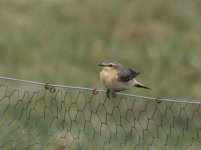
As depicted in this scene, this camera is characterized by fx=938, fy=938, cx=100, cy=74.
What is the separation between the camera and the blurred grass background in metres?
9.65

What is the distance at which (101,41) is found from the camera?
35.1ft

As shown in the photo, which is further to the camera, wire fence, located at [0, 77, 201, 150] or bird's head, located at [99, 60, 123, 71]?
wire fence, located at [0, 77, 201, 150]

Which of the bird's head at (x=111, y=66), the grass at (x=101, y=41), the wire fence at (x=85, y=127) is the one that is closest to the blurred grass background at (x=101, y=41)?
the grass at (x=101, y=41)

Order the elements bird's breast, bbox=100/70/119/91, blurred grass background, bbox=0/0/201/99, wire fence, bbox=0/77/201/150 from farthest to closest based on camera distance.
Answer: blurred grass background, bbox=0/0/201/99 < wire fence, bbox=0/77/201/150 < bird's breast, bbox=100/70/119/91

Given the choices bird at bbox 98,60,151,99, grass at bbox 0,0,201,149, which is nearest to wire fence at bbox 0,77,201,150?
bird at bbox 98,60,151,99

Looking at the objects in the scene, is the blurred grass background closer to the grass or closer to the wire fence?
the grass

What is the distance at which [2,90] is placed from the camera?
847cm

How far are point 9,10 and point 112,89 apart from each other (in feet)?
17.6

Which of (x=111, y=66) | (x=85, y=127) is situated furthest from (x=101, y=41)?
(x=111, y=66)

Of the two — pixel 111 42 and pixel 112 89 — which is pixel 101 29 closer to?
pixel 111 42

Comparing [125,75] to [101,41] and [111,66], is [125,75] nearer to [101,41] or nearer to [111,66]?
[111,66]

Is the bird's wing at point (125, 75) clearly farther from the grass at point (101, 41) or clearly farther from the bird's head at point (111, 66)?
the grass at point (101, 41)

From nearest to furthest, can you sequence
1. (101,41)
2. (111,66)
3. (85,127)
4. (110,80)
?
(110,80)
(111,66)
(85,127)
(101,41)

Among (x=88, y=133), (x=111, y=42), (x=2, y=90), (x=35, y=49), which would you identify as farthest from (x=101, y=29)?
(x=88, y=133)
